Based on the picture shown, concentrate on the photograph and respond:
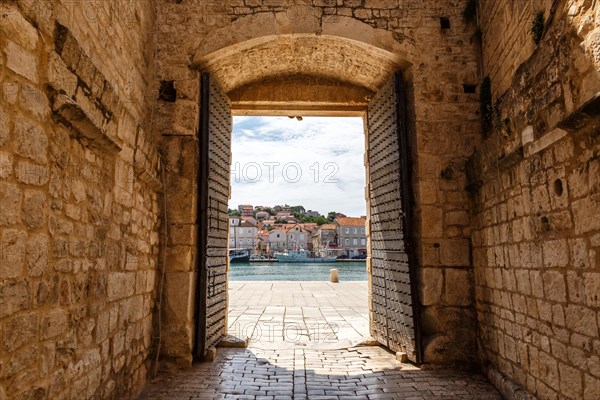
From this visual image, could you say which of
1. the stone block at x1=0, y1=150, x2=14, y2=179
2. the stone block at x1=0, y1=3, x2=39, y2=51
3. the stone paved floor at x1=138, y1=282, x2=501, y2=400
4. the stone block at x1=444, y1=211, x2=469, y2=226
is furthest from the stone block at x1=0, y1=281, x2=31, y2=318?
the stone block at x1=444, y1=211, x2=469, y2=226

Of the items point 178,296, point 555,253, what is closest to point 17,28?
point 178,296

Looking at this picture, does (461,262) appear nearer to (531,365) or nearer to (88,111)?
(531,365)

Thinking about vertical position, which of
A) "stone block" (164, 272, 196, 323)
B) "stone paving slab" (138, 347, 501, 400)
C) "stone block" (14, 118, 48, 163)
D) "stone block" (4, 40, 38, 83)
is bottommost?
"stone paving slab" (138, 347, 501, 400)

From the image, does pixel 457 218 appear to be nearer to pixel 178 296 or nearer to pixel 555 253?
pixel 555 253

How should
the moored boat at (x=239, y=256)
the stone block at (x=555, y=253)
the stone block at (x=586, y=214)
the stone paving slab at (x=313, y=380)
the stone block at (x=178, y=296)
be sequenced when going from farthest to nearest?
the moored boat at (x=239, y=256) < the stone block at (x=178, y=296) < the stone paving slab at (x=313, y=380) < the stone block at (x=555, y=253) < the stone block at (x=586, y=214)

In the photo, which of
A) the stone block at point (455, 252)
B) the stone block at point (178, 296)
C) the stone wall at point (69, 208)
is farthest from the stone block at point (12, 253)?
the stone block at point (455, 252)

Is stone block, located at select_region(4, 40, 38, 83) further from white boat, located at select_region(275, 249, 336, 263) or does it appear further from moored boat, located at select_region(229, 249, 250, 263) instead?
white boat, located at select_region(275, 249, 336, 263)

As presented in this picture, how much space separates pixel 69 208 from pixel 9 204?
0.59 m

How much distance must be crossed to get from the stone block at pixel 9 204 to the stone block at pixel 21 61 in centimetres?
51

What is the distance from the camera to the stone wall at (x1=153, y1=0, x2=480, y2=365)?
4.53 m

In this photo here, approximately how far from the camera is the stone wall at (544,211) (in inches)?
95.3

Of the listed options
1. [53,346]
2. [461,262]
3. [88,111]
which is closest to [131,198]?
[88,111]

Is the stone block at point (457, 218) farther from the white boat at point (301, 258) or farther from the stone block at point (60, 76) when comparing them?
the white boat at point (301, 258)

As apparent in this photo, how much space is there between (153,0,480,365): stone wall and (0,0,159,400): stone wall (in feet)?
2.53
